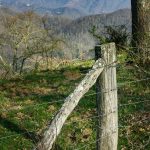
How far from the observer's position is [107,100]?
6805 mm

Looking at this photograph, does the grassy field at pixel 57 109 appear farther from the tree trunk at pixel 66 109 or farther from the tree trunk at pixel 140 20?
the tree trunk at pixel 66 109

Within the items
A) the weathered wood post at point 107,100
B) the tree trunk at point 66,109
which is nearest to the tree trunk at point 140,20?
the weathered wood post at point 107,100

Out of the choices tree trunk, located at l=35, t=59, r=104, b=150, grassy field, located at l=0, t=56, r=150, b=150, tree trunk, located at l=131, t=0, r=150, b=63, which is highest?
tree trunk, located at l=131, t=0, r=150, b=63

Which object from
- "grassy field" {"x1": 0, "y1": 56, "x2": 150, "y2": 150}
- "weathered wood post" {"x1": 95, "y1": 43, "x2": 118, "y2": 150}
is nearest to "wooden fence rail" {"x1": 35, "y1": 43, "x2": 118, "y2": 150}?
"weathered wood post" {"x1": 95, "y1": 43, "x2": 118, "y2": 150}

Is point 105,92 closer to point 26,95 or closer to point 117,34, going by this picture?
point 26,95

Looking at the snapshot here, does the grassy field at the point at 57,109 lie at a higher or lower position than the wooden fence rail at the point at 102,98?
lower

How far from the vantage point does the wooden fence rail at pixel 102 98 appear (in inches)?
238

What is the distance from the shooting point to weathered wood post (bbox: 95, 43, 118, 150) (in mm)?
6629

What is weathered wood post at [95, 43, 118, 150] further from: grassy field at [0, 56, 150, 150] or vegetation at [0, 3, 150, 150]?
grassy field at [0, 56, 150, 150]

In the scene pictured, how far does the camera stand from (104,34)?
18484 millimetres

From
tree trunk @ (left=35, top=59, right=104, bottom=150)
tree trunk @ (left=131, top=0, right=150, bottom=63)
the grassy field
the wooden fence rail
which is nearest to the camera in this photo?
tree trunk @ (left=35, top=59, right=104, bottom=150)

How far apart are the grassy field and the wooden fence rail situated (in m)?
1.40

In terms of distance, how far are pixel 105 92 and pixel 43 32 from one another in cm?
2567

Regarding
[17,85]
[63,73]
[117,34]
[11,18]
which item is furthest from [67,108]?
[11,18]
